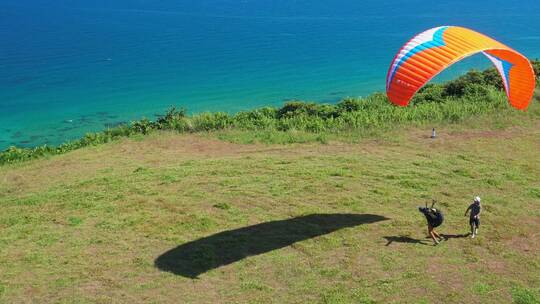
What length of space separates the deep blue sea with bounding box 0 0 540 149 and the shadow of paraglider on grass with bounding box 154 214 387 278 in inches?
852

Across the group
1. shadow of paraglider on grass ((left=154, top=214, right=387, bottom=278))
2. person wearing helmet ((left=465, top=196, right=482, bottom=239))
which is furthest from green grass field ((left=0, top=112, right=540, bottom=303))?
person wearing helmet ((left=465, top=196, right=482, bottom=239))

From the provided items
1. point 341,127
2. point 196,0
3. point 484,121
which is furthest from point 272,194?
point 196,0

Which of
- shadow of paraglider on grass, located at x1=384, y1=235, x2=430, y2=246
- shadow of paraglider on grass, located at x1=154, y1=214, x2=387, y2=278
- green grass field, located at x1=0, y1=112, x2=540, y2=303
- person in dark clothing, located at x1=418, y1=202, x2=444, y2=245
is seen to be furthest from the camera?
shadow of paraglider on grass, located at x1=384, y1=235, x2=430, y2=246

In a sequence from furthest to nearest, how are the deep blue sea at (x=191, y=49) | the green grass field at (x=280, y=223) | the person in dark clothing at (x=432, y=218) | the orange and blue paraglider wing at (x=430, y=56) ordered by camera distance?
the deep blue sea at (x=191, y=49)
the orange and blue paraglider wing at (x=430, y=56)
the person in dark clothing at (x=432, y=218)
the green grass field at (x=280, y=223)

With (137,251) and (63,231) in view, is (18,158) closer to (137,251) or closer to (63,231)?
(63,231)

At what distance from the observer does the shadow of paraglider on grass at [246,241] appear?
14.5 meters

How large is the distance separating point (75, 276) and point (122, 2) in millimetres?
96489

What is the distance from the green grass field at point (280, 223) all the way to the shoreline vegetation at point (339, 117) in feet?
4.59

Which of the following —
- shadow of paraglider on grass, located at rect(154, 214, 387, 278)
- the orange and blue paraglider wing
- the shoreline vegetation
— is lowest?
shadow of paraglider on grass, located at rect(154, 214, 387, 278)

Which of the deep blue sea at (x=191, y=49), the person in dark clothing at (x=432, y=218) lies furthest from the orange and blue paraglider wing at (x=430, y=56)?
the deep blue sea at (x=191, y=49)

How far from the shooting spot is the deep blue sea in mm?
41438

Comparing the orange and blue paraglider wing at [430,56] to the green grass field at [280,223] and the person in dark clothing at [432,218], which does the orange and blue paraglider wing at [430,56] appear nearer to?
the person in dark clothing at [432,218]

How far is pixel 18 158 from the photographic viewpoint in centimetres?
2606

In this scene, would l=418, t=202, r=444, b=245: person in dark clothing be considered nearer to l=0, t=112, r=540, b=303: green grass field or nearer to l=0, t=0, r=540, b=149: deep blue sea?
l=0, t=112, r=540, b=303: green grass field
